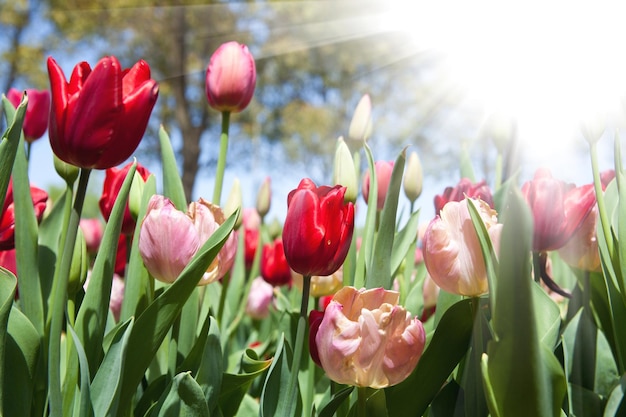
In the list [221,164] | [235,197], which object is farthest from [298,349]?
[235,197]

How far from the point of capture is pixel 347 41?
464 inches

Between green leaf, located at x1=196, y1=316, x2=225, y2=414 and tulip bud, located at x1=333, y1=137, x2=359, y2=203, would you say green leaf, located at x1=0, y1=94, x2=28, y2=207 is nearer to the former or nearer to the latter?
green leaf, located at x1=196, y1=316, x2=225, y2=414

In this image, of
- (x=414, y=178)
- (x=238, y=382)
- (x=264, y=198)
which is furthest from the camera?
(x=264, y=198)

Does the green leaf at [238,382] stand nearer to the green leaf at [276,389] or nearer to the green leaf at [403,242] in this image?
the green leaf at [276,389]

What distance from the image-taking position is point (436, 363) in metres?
0.53

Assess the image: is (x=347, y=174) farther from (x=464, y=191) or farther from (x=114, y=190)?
(x=114, y=190)

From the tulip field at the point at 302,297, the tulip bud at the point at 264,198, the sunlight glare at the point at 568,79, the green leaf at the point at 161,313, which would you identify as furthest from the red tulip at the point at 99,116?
the tulip bud at the point at 264,198

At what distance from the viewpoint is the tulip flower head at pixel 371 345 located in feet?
1.55

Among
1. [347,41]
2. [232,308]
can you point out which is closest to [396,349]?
[232,308]

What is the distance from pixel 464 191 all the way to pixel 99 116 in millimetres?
460

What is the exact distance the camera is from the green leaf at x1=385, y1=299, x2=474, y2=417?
1.69 feet

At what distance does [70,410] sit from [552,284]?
1.76 ft

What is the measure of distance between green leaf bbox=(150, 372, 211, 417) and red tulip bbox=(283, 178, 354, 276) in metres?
0.13

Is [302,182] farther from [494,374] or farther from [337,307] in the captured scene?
[494,374]
